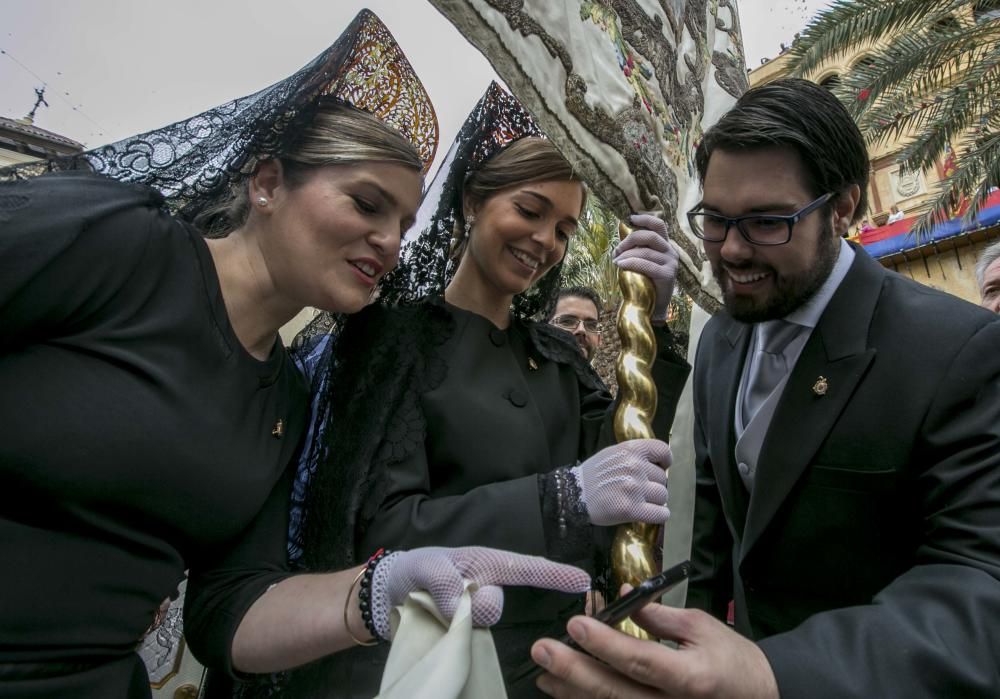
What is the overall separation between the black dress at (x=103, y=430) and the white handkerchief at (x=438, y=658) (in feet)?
1.77

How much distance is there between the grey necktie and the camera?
5.73 feet

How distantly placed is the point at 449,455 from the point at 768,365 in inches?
39.2

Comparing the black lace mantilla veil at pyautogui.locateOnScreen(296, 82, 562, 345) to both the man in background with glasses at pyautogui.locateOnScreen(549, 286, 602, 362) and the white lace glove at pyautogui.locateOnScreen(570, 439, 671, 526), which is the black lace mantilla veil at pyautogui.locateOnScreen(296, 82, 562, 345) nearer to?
the white lace glove at pyautogui.locateOnScreen(570, 439, 671, 526)

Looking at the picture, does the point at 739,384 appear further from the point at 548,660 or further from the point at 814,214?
the point at 548,660

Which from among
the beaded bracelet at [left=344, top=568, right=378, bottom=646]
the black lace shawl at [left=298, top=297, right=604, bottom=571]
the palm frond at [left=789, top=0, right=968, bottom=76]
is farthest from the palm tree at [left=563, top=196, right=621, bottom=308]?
the beaded bracelet at [left=344, top=568, right=378, bottom=646]

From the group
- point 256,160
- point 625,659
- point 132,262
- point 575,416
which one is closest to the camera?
point 625,659

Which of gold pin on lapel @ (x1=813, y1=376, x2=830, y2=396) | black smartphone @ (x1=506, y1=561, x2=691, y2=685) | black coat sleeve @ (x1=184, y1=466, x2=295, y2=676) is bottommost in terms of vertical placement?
black coat sleeve @ (x1=184, y1=466, x2=295, y2=676)

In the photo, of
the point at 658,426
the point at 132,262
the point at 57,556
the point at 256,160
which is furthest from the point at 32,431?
the point at 658,426

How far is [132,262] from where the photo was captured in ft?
3.89

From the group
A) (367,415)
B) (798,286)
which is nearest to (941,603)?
(798,286)

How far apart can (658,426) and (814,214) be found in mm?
701

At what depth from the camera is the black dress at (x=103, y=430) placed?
3.43 feet

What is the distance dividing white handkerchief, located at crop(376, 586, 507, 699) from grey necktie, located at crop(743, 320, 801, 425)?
1148 mm

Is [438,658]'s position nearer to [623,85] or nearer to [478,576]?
[478,576]
